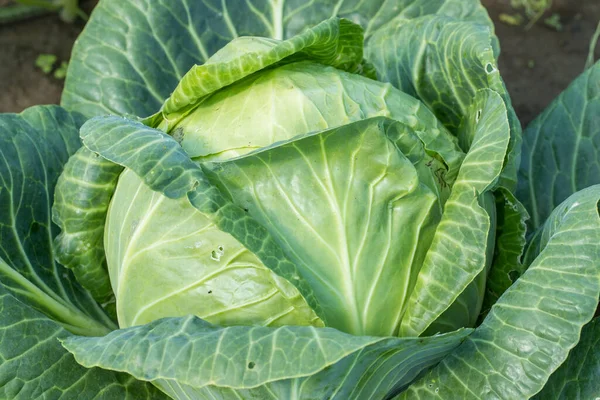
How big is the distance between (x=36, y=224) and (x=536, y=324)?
1740 millimetres

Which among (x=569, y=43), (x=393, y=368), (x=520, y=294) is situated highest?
(x=520, y=294)

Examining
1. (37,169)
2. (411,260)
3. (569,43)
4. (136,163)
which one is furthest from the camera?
(569,43)

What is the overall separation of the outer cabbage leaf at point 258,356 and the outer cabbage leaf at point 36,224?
544 millimetres

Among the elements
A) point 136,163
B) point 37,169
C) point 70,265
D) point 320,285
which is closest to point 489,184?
point 320,285

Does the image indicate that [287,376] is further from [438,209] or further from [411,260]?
[438,209]

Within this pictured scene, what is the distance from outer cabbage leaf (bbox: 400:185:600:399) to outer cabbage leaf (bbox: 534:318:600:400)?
1.21 feet

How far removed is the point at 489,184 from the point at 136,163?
3.07ft

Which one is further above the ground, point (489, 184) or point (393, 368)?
point (489, 184)

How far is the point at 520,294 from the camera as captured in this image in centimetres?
169

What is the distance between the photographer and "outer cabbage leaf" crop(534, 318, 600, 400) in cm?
184

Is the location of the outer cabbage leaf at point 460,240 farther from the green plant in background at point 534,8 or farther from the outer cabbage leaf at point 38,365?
the green plant in background at point 534,8

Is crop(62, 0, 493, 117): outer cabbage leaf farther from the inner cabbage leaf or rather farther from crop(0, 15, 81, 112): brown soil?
crop(0, 15, 81, 112): brown soil

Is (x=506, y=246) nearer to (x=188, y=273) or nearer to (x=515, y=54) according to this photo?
(x=188, y=273)

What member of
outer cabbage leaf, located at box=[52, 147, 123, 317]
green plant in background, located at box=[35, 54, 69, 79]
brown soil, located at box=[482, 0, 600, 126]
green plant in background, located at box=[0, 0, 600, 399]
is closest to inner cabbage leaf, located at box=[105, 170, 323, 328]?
green plant in background, located at box=[0, 0, 600, 399]
